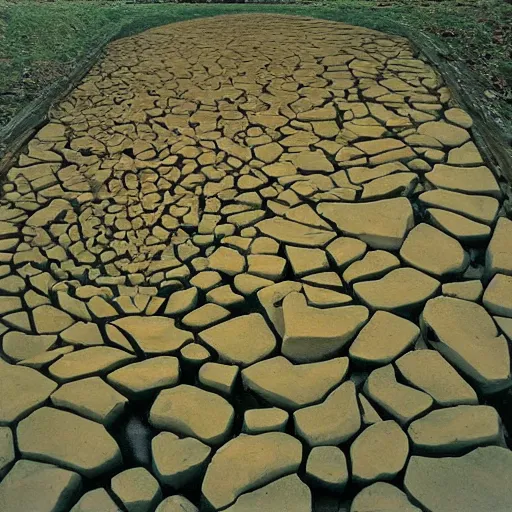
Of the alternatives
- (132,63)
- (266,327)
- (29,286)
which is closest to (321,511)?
(266,327)

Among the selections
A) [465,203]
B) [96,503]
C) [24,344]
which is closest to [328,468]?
[96,503]

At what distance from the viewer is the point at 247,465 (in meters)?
1.18

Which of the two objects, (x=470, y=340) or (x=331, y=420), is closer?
(x=331, y=420)

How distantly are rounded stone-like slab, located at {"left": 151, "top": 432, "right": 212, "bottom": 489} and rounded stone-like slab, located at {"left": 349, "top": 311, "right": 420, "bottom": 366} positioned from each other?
44cm

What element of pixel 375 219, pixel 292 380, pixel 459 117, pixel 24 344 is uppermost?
pixel 459 117

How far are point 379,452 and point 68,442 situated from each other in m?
0.66

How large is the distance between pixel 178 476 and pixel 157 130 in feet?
5.45

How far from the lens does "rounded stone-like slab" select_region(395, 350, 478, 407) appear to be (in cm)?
129

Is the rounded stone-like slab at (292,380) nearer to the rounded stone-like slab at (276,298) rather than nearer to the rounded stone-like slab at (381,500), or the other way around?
the rounded stone-like slab at (276,298)

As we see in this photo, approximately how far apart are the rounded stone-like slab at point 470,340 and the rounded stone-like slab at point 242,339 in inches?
16.1

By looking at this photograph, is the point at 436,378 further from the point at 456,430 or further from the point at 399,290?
the point at 399,290

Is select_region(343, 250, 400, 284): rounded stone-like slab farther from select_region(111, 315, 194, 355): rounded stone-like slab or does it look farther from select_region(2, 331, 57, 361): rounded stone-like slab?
select_region(2, 331, 57, 361): rounded stone-like slab

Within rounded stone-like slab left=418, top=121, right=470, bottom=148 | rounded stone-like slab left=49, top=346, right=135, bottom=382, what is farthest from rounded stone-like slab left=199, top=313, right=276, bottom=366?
rounded stone-like slab left=418, top=121, right=470, bottom=148

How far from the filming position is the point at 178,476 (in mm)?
1174
